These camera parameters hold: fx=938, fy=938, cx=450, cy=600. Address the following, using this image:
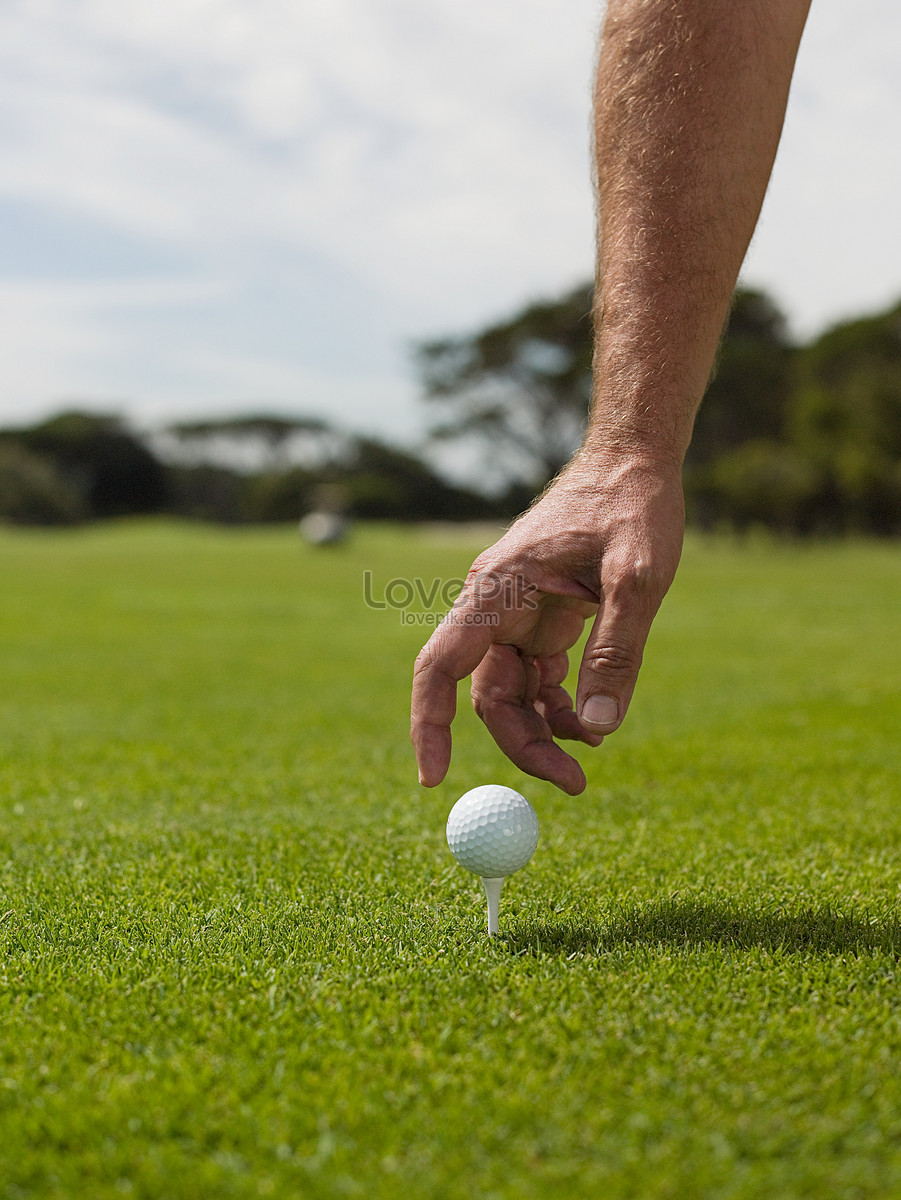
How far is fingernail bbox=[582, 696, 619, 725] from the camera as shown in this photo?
1.85 metres

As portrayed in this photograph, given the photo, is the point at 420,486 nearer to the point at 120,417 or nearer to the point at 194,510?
the point at 194,510


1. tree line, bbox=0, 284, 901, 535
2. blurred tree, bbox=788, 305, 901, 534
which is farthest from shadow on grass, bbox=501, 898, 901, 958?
blurred tree, bbox=788, 305, 901, 534

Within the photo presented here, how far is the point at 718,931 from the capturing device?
2010 millimetres

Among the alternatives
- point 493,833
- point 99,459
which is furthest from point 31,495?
point 493,833

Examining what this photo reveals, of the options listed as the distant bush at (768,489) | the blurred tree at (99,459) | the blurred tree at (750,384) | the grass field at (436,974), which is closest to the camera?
the grass field at (436,974)

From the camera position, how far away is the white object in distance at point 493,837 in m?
2.03

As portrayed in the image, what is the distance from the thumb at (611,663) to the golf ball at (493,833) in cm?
36

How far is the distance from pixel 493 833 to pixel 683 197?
4.64ft

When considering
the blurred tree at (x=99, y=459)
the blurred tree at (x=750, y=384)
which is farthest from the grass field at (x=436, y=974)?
A: the blurred tree at (x=99, y=459)

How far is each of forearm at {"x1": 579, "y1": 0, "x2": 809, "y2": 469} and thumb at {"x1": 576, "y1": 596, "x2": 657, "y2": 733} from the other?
36 cm

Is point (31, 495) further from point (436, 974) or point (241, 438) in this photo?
point (436, 974)

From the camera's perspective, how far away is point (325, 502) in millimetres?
44312

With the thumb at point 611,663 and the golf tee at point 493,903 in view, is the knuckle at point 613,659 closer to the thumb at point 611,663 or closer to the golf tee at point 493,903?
the thumb at point 611,663

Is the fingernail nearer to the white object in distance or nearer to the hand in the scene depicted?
the hand
